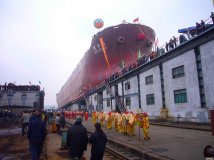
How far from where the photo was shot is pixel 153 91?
2442 cm

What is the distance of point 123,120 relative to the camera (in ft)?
47.8

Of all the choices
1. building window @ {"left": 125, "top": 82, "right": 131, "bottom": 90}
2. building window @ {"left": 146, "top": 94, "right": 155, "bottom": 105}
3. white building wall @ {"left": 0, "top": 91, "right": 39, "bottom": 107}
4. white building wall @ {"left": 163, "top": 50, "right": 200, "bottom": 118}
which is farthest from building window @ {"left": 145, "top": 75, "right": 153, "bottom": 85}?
white building wall @ {"left": 0, "top": 91, "right": 39, "bottom": 107}

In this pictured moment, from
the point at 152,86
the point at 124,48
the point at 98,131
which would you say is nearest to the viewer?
the point at 98,131

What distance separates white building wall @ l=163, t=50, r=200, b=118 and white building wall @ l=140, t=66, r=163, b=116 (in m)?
1.34

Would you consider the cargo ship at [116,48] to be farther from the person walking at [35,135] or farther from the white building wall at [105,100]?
the person walking at [35,135]

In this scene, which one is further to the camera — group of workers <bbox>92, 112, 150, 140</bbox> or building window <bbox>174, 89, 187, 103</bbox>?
building window <bbox>174, 89, 187, 103</bbox>

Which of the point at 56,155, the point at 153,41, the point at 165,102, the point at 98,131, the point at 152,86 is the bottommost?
the point at 56,155

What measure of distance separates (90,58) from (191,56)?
35208 mm

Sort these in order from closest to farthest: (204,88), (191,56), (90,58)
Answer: (204,88) < (191,56) < (90,58)

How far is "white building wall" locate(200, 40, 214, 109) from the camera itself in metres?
16.6

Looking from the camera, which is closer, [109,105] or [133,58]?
[109,105]

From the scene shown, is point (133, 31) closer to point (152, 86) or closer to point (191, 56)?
point (152, 86)

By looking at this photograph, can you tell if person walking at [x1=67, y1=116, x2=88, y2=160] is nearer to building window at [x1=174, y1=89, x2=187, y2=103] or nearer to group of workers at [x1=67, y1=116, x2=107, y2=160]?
group of workers at [x1=67, y1=116, x2=107, y2=160]

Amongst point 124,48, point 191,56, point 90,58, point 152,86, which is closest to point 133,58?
point 124,48
